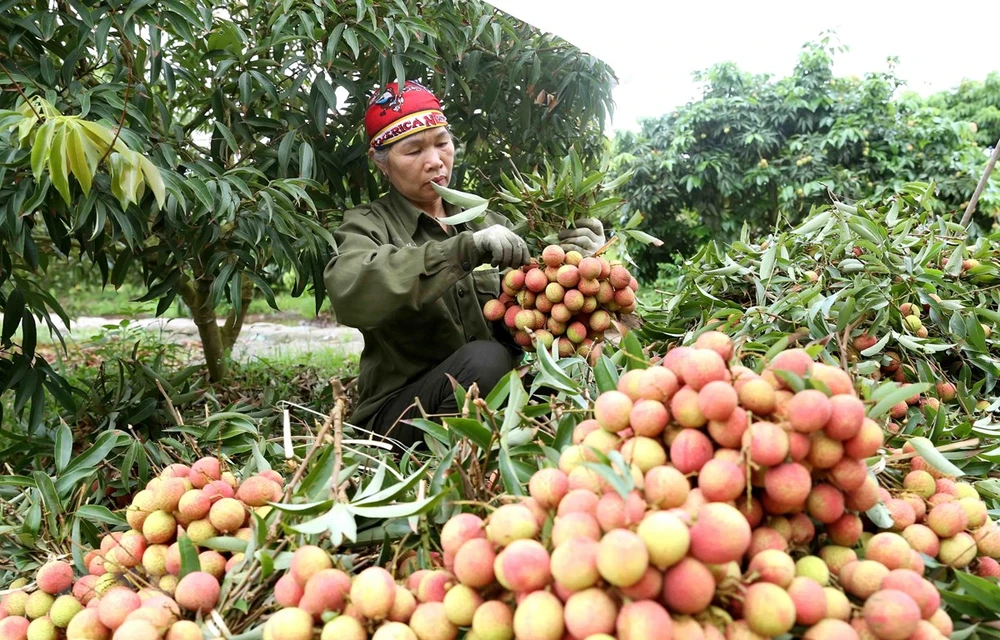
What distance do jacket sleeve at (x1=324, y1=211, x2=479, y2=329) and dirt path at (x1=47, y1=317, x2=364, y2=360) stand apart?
283 centimetres

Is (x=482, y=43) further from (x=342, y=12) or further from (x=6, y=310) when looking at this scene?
(x=6, y=310)

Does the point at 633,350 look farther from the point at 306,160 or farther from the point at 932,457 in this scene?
the point at 306,160

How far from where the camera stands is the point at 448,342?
1900 mm

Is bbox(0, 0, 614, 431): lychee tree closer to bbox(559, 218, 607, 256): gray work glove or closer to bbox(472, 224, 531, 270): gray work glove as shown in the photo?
bbox(472, 224, 531, 270): gray work glove

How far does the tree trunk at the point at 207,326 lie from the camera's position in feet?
8.29

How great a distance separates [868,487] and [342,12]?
178 cm

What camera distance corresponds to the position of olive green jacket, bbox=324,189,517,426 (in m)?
1.47

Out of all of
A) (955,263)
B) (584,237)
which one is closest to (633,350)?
(584,237)

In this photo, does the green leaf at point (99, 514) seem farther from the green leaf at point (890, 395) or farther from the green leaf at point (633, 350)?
the green leaf at point (890, 395)

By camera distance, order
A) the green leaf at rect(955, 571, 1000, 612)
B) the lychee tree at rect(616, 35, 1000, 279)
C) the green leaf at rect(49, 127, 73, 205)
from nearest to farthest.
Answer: the green leaf at rect(955, 571, 1000, 612) → the green leaf at rect(49, 127, 73, 205) → the lychee tree at rect(616, 35, 1000, 279)

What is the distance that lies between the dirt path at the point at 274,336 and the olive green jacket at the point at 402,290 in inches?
98.0

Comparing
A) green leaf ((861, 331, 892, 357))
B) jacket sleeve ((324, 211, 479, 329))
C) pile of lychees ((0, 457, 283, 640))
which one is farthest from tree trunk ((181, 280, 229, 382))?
green leaf ((861, 331, 892, 357))

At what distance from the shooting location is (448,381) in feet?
5.58

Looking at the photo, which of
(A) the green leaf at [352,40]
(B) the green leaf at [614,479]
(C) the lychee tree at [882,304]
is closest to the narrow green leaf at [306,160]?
(A) the green leaf at [352,40]
